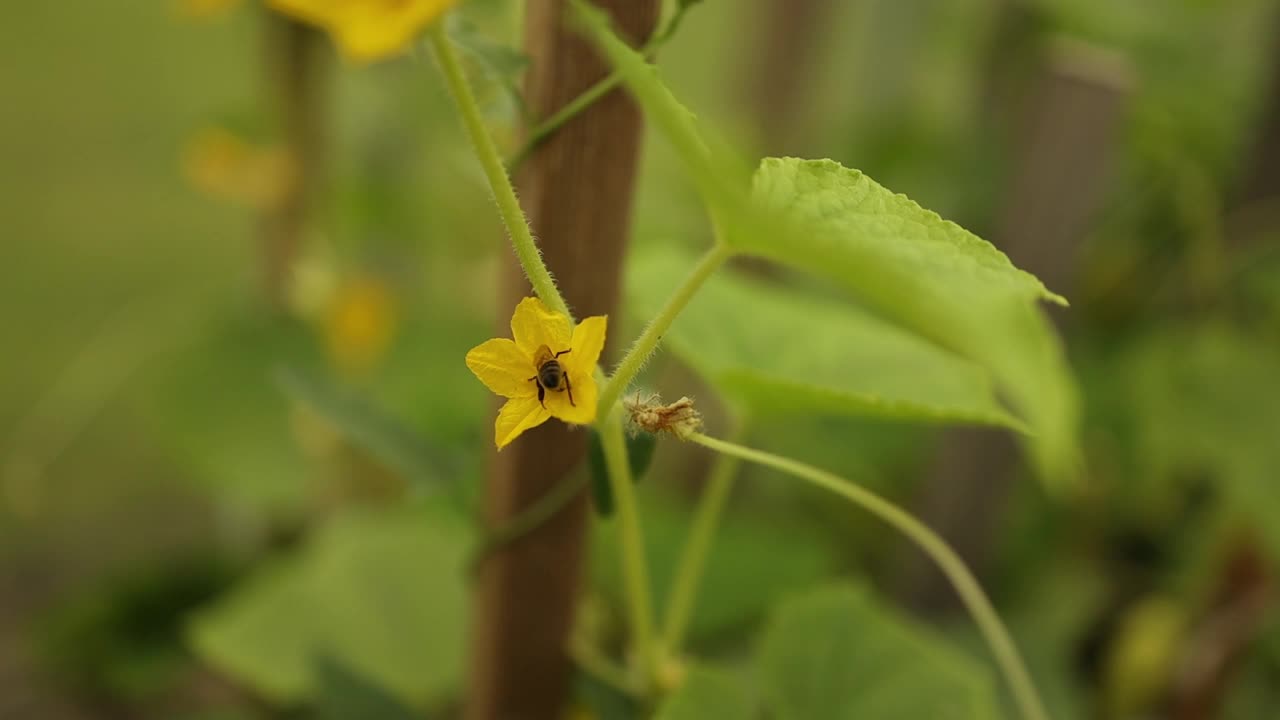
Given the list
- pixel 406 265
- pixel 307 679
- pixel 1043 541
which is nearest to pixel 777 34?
pixel 406 265

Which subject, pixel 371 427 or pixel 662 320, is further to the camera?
pixel 371 427

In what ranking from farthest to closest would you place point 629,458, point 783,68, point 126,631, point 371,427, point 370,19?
point 783,68, point 126,631, point 371,427, point 629,458, point 370,19

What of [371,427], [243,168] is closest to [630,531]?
[371,427]

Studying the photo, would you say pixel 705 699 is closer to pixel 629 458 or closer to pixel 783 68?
pixel 629 458

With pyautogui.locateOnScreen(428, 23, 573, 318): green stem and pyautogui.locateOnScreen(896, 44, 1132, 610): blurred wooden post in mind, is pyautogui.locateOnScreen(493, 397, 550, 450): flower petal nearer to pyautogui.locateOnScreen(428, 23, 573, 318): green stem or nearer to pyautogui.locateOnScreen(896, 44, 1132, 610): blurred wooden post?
pyautogui.locateOnScreen(428, 23, 573, 318): green stem

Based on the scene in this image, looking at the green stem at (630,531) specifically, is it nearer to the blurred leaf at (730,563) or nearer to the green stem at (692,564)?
the green stem at (692,564)

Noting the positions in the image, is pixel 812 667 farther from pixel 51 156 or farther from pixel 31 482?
pixel 51 156
